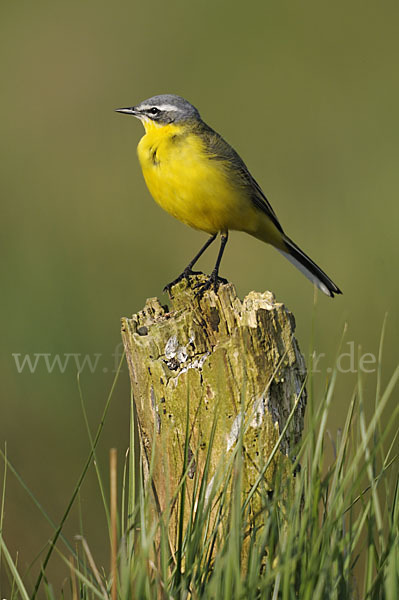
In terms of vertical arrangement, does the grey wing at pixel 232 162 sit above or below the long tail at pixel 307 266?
above

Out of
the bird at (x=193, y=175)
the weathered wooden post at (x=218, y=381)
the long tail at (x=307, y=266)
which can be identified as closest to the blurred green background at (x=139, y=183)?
the long tail at (x=307, y=266)

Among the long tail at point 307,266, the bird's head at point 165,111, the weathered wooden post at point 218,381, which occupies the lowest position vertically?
the weathered wooden post at point 218,381

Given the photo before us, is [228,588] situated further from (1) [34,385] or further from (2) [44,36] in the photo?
(2) [44,36]

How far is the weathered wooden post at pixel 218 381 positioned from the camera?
257cm

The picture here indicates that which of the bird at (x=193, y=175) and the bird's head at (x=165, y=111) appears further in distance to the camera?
the bird's head at (x=165, y=111)

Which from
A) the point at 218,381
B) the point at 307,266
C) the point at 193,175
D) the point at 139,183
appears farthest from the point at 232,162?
the point at 139,183

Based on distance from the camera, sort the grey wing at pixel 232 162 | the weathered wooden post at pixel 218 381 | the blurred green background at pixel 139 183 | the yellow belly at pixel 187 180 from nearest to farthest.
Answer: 1. the weathered wooden post at pixel 218 381
2. the yellow belly at pixel 187 180
3. the grey wing at pixel 232 162
4. the blurred green background at pixel 139 183

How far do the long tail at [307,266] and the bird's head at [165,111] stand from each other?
0.99 meters

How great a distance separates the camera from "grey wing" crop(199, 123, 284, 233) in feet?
14.8

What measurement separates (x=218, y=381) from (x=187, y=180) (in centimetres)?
184

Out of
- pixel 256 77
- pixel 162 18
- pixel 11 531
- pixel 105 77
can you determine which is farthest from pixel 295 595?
pixel 162 18

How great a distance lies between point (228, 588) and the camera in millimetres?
1927

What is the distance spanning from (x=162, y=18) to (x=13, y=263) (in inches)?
179

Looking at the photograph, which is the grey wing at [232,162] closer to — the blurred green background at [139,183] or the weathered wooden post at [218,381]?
the blurred green background at [139,183]
